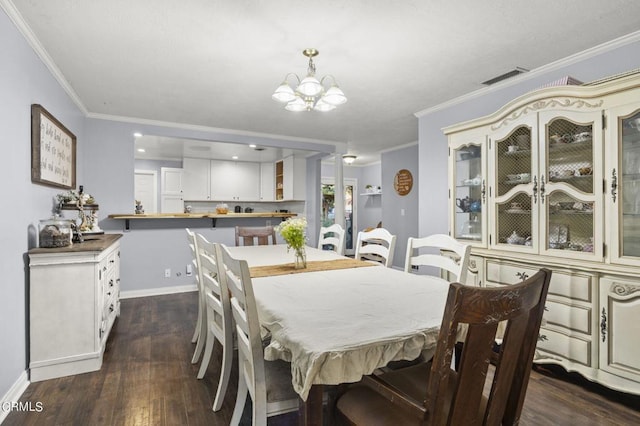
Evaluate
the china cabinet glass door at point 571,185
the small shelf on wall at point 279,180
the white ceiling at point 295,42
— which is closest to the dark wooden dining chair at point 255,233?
the white ceiling at point 295,42

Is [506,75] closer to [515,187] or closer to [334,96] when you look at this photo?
[515,187]

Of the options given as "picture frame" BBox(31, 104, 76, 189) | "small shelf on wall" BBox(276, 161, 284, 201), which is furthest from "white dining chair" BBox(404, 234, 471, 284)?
"small shelf on wall" BBox(276, 161, 284, 201)

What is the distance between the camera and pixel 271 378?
146 centimetres

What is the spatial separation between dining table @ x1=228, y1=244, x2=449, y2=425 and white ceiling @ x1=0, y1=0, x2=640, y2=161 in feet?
5.28

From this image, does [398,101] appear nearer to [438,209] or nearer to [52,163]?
[438,209]

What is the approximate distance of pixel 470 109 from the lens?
11.7 ft

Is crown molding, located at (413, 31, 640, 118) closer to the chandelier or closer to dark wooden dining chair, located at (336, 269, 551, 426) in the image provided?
the chandelier

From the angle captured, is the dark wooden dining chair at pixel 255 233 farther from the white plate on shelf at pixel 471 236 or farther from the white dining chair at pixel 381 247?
the white plate on shelf at pixel 471 236

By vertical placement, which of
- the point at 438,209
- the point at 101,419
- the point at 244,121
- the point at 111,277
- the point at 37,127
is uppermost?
the point at 244,121

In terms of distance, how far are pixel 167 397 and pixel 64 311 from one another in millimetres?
977

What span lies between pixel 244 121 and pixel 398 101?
1998mm

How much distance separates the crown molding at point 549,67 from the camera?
2.37m

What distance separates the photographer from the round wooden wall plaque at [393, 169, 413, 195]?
6.36 metres

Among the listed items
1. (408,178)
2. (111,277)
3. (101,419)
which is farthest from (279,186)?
(101,419)
